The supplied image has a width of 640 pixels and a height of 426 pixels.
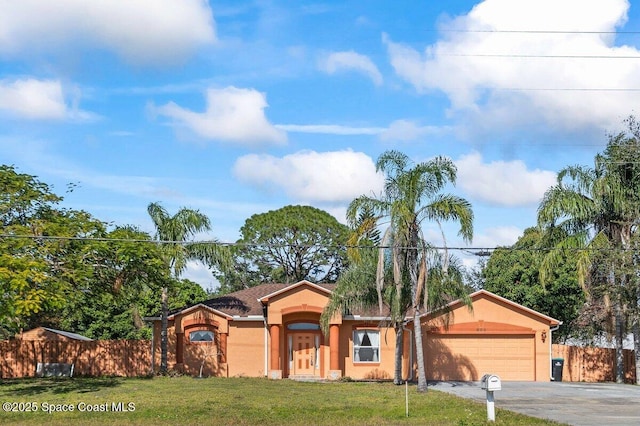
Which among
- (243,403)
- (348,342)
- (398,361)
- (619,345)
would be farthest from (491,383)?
(619,345)

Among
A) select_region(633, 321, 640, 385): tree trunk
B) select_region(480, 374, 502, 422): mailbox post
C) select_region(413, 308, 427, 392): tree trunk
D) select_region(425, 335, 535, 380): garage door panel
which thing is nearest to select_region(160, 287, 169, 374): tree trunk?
select_region(425, 335, 535, 380): garage door panel

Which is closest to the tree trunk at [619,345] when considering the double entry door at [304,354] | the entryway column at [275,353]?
the double entry door at [304,354]

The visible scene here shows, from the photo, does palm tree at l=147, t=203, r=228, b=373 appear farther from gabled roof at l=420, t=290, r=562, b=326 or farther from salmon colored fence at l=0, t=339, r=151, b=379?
gabled roof at l=420, t=290, r=562, b=326

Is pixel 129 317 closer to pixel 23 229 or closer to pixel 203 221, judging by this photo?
pixel 203 221

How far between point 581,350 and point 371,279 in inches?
503

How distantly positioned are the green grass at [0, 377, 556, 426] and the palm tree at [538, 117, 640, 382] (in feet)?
32.5

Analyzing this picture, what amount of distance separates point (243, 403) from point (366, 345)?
573 inches

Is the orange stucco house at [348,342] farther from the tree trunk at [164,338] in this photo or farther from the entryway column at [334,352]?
the tree trunk at [164,338]

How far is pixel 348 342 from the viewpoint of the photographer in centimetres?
3822

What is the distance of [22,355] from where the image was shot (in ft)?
131

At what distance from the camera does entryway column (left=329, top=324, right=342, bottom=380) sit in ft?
121

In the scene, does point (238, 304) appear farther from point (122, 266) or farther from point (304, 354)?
point (122, 266)

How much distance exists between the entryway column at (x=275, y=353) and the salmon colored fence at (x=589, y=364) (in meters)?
13.5

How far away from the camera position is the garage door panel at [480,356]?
37969mm
